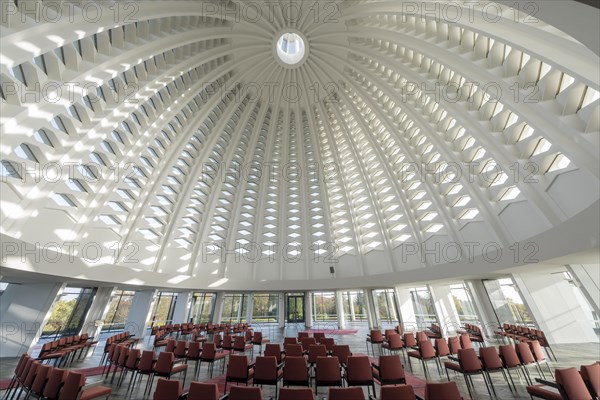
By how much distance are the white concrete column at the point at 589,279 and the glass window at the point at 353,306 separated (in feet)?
60.8

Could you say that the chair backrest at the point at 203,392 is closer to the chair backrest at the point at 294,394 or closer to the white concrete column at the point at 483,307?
the chair backrest at the point at 294,394

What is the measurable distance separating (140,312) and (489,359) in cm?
2262

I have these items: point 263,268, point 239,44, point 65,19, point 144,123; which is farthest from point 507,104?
point 263,268

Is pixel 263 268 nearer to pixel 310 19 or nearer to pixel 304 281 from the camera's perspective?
pixel 304 281

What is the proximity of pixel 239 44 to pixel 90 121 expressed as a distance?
12685 mm

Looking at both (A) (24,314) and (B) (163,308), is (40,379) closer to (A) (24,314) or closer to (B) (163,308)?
(A) (24,314)

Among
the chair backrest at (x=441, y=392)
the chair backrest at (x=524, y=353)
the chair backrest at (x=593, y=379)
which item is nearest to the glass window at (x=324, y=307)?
the chair backrest at (x=524, y=353)

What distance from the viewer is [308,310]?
25.5 metres

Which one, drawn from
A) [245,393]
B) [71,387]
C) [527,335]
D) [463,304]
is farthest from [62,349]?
[463,304]

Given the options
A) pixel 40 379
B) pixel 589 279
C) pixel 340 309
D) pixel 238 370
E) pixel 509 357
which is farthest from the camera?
pixel 340 309

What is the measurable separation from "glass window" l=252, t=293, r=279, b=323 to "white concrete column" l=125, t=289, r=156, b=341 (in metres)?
10.6

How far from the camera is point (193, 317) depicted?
24172mm

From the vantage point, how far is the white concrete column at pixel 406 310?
20.4 m

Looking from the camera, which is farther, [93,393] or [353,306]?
[353,306]
